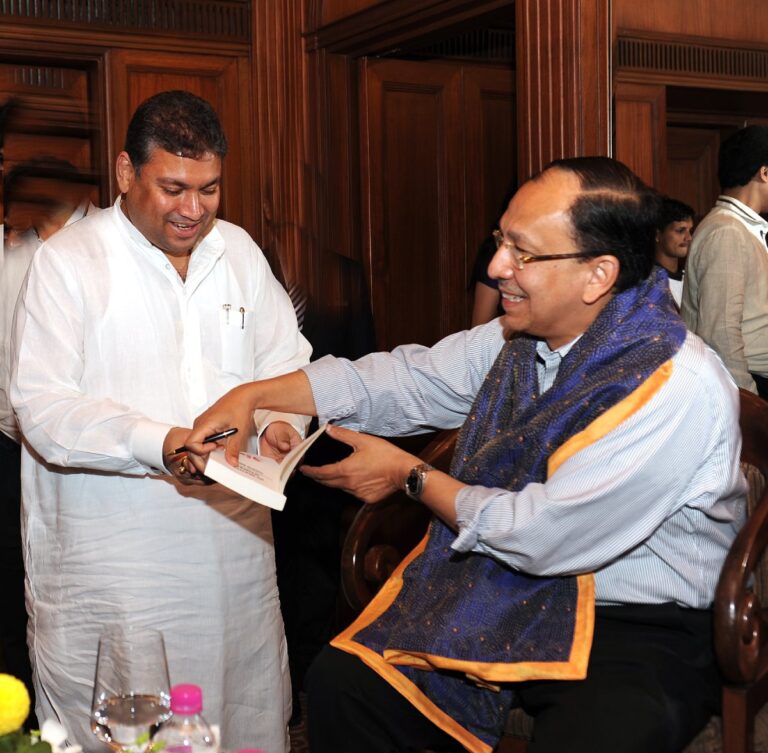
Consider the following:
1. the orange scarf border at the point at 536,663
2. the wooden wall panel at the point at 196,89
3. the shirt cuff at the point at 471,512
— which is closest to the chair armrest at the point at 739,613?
the orange scarf border at the point at 536,663

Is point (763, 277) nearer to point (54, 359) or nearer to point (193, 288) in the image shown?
point (193, 288)

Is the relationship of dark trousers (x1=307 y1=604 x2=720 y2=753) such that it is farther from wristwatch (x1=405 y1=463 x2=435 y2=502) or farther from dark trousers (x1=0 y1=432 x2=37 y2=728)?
dark trousers (x1=0 y1=432 x2=37 y2=728)

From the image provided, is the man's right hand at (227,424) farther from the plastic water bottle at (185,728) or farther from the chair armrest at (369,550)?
the plastic water bottle at (185,728)

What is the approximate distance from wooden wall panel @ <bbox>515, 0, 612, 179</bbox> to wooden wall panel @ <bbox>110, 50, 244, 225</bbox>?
147cm

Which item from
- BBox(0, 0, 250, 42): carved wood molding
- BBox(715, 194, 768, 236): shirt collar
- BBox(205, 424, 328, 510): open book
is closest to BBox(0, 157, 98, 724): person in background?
BBox(0, 0, 250, 42): carved wood molding

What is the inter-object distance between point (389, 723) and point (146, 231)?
3.94 feet

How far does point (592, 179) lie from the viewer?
2.07 m

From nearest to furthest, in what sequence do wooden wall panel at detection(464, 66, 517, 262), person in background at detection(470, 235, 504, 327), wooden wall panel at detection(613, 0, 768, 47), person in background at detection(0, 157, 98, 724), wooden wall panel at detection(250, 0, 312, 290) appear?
wooden wall panel at detection(613, 0, 768, 47) → person in background at detection(0, 157, 98, 724) → person in background at detection(470, 235, 504, 327) → wooden wall panel at detection(250, 0, 312, 290) → wooden wall panel at detection(464, 66, 517, 262)

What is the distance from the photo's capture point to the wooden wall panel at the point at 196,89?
4.10 metres

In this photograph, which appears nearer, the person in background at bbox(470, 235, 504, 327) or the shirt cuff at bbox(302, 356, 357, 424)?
the shirt cuff at bbox(302, 356, 357, 424)

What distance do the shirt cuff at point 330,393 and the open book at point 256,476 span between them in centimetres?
17

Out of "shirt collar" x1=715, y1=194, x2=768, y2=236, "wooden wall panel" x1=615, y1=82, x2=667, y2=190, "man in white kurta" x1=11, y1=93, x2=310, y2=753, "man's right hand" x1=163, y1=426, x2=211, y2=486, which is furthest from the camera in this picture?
"wooden wall panel" x1=615, y1=82, x2=667, y2=190

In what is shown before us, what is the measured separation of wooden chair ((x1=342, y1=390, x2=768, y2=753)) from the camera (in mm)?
1880

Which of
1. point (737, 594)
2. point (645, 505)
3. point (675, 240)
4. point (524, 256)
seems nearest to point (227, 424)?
point (524, 256)
